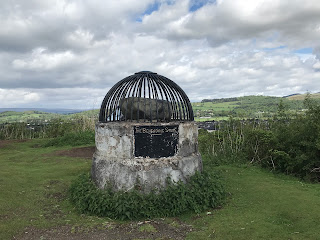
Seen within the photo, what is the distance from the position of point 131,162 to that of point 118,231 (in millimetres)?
1695

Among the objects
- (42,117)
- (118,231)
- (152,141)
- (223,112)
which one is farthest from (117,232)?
(42,117)

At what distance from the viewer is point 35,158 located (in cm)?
1326

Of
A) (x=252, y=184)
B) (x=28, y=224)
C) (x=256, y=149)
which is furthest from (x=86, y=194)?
(x=256, y=149)

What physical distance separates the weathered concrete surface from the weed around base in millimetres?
241

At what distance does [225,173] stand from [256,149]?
236 cm

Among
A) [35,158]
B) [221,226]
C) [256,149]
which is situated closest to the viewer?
[221,226]

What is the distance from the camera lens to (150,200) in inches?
249

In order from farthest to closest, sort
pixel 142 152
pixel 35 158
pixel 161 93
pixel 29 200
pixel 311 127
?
pixel 35 158, pixel 311 127, pixel 161 93, pixel 29 200, pixel 142 152

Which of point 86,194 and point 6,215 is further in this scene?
point 86,194

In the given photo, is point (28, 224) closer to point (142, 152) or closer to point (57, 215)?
point (57, 215)

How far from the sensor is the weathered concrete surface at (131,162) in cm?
657

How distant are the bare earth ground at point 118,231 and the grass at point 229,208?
0.19 meters

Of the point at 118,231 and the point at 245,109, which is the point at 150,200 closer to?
the point at 118,231

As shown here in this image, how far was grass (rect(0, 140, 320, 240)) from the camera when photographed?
17.8 ft
